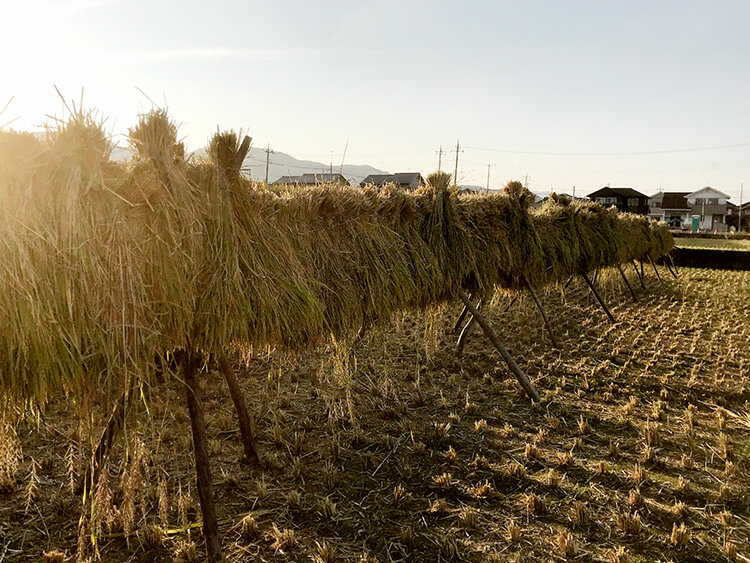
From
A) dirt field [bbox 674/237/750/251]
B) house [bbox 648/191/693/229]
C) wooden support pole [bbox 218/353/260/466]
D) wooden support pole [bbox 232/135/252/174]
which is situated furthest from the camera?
house [bbox 648/191/693/229]

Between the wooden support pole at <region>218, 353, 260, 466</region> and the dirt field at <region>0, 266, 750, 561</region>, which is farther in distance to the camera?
the wooden support pole at <region>218, 353, 260, 466</region>

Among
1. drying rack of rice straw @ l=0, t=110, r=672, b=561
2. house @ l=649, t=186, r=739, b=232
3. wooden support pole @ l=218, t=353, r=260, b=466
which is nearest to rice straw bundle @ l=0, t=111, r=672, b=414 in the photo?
drying rack of rice straw @ l=0, t=110, r=672, b=561

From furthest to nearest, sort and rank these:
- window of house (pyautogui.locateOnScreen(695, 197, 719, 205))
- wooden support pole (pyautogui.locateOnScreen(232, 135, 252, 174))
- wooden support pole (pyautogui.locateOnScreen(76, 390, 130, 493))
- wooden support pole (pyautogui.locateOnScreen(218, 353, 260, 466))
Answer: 1. window of house (pyautogui.locateOnScreen(695, 197, 719, 205))
2. wooden support pole (pyautogui.locateOnScreen(218, 353, 260, 466))
3. wooden support pole (pyautogui.locateOnScreen(232, 135, 252, 174))
4. wooden support pole (pyautogui.locateOnScreen(76, 390, 130, 493))

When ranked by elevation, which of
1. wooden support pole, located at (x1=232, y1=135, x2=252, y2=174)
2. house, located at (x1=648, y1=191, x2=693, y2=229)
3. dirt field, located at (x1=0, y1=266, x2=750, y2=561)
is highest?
house, located at (x1=648, y1=191, x2=693, y2=229)

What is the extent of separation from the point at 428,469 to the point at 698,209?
86029mm

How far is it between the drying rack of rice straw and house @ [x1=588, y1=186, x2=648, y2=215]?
68177 mm

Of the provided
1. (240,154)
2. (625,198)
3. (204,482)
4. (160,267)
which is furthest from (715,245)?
(160,267)

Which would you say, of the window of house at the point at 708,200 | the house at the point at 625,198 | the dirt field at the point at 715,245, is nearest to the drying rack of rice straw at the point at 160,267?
the dirt field at the point at 715,245

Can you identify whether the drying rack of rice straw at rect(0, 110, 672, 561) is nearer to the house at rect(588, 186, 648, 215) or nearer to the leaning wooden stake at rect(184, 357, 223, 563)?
the leaning wooden stake at rect(184, 357, 223, 563)

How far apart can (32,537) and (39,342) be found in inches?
89.3

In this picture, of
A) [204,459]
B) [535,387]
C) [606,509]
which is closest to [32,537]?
[204,459]

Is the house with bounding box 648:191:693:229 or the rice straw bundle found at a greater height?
the house with bounding box 648:191:693:229

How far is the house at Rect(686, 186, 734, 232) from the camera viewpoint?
69812 millimetres

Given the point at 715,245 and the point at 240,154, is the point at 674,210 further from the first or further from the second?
the point at 240,154
